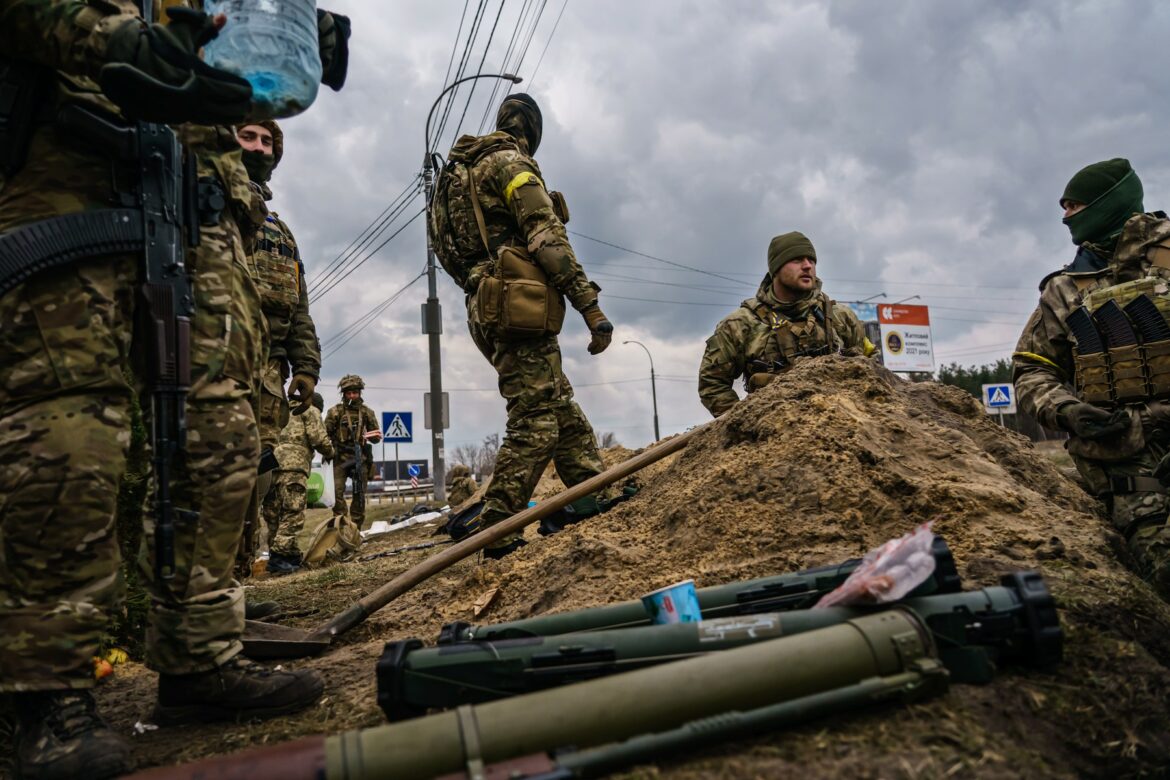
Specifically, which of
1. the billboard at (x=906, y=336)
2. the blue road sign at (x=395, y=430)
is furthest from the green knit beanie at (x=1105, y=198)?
the billboard at (x=906, y=336)

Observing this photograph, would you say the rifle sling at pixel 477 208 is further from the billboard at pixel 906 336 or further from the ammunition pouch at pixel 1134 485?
the billboard at pixel 906 336

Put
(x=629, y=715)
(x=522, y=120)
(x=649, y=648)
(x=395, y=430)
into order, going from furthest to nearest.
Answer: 1. (x=395, y=430)
2. (x=522, y=120)
3. (x=649, y=648)
4. (x=629, y=715)

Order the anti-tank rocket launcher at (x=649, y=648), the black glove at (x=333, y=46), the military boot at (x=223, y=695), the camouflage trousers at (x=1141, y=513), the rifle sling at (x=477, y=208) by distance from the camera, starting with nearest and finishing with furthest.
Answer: the anti-tank rocket launcher at (x=649, y=648)
the military boot at (x=223, y=695)
the black glove at (x=333, y=46)
the camouflage trousers at (x=1141, y=513)
the rifle sling at (x=477, y=208)

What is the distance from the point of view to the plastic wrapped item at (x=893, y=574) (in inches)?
63.2

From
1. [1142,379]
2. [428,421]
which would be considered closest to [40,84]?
[1142,379]

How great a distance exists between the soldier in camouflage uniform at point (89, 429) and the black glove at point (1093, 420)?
3.69m

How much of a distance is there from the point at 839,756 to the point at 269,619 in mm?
3335

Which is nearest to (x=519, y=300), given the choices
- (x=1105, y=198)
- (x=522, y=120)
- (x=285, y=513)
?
(x=522, y=120)

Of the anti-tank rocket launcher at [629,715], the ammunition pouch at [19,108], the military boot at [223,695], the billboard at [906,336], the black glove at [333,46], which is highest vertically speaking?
the billboard at [906,336]

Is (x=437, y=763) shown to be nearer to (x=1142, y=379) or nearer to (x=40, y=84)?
(x=40, y=84)

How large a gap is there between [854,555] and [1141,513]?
6.35 ft

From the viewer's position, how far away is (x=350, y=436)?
12.0 metres

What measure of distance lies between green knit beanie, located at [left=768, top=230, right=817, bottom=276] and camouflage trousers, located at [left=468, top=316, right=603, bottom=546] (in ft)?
7.47

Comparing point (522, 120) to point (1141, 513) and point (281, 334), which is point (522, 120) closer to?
point (281, 334)
